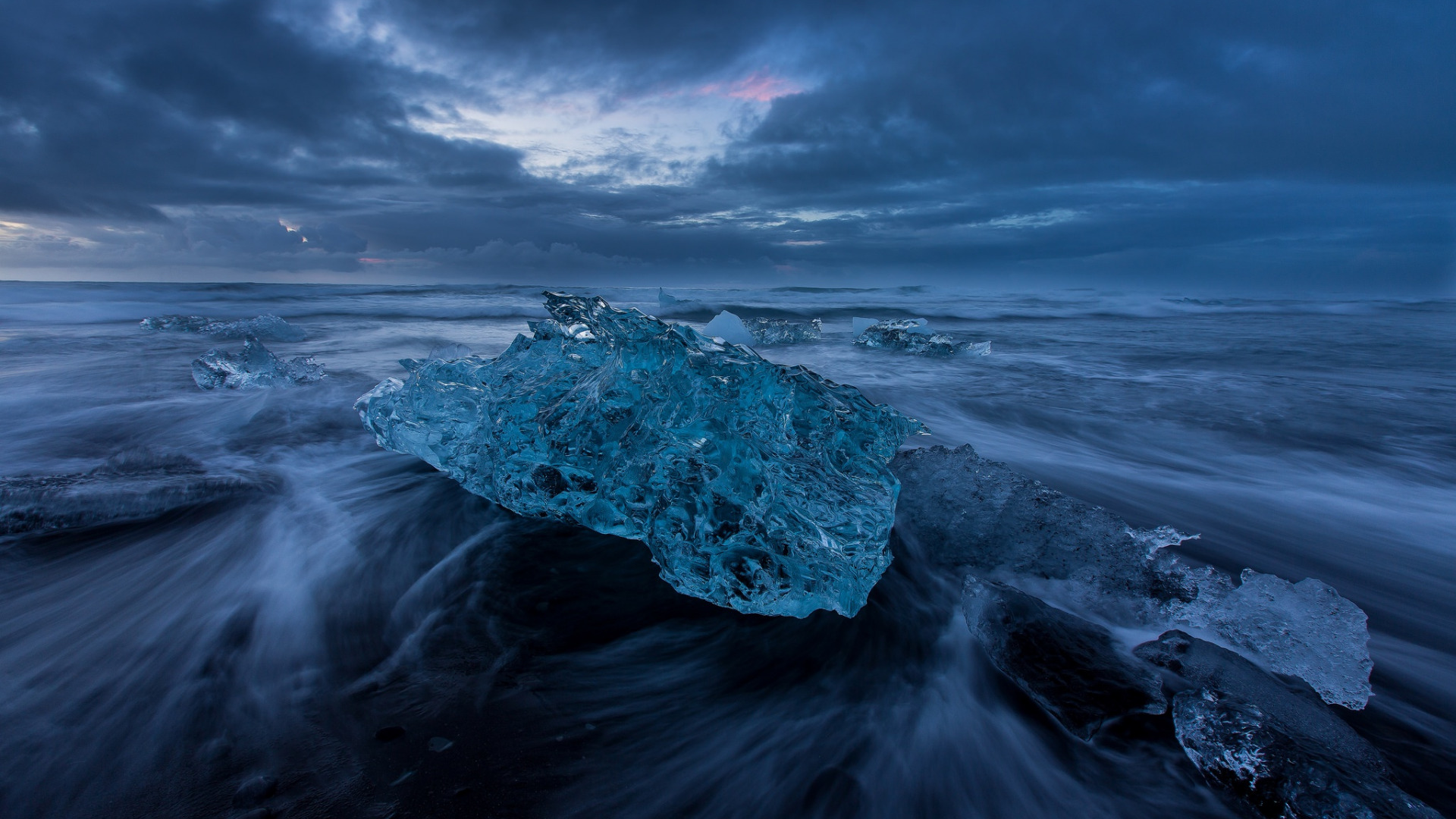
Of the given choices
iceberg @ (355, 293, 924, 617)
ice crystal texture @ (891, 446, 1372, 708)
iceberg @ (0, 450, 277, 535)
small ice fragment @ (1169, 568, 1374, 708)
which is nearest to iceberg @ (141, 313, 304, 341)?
iceberg @ (0, 450, 277, 535)

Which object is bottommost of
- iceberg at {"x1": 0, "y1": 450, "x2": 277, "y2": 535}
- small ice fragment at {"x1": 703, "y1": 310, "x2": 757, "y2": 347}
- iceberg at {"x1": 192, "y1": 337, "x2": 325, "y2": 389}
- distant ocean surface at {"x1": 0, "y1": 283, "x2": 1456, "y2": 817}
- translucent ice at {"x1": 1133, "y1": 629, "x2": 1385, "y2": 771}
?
distant ocean surface at {"x1": 0, "y1": 283, "x2": 1456, "y2": 817}

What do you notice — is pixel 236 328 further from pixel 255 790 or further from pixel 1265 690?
pixel 1265 690

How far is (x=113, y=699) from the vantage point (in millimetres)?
1655

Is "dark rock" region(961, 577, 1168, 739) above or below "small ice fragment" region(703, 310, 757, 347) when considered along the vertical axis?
below

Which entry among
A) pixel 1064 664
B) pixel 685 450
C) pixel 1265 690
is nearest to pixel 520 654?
pixel 685 450

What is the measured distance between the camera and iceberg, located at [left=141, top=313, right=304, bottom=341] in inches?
394

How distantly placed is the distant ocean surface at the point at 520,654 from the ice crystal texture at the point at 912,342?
5.19 metres

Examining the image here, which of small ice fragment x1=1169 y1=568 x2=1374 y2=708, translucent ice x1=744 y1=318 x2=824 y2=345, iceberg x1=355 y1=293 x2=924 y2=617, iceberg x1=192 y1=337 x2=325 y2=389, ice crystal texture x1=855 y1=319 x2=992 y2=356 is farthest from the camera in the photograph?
translucent ice x1=744 y1=318 x2=824 y2=345

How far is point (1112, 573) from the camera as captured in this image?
7.09ft

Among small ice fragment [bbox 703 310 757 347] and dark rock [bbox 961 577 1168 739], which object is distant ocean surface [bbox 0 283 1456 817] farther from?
small ice fragment [bbox 703 310 757 347]

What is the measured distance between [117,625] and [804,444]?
2.65m

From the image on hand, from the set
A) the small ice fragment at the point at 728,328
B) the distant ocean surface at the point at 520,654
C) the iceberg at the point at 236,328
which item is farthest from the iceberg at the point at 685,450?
the iceberg at the point at 236,328

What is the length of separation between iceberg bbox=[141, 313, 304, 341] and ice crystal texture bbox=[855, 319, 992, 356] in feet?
35.4

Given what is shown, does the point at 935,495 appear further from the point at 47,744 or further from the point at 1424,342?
the point at 1424,342
